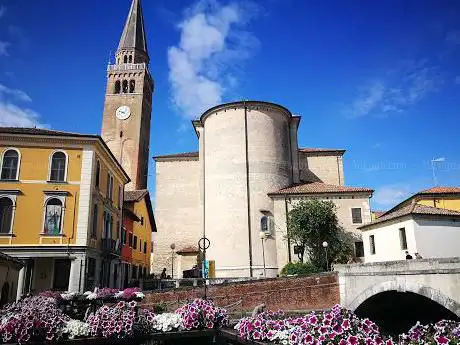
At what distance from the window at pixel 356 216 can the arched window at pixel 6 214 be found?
26.7 m

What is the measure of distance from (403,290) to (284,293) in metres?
7.07

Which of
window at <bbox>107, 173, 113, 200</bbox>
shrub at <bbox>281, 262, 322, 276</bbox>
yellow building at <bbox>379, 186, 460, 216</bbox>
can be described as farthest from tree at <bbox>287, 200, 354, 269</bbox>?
window at <bbox>107, 173, 113, 200</bbox>

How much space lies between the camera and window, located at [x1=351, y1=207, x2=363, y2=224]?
34.8 m

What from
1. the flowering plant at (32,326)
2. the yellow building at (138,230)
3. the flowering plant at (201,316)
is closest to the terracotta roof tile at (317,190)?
the yellow building at (138,230)

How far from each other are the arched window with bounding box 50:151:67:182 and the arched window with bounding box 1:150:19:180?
1.90 m

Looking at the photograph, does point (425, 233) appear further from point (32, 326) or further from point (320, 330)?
point (32, 326)

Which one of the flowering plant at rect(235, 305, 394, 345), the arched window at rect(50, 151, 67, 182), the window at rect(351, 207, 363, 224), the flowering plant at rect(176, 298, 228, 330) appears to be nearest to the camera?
the flowering plant at rect(235, 305, 394, 345)

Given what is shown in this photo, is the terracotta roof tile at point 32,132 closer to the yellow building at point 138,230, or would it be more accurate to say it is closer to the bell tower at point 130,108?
the yellow building at point 138,230

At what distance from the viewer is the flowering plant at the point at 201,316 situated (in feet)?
17.9

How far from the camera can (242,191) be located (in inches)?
1433

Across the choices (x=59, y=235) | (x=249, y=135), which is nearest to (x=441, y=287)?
(x=59, y=235)

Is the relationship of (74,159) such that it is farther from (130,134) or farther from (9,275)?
(130,134)

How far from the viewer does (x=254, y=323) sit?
15.9ft

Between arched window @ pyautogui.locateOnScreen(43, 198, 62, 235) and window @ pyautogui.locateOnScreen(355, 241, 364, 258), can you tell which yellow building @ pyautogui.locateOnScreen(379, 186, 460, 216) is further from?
arched window @ pyautogui.locateOnScreen(43, 198, 62, 235)
